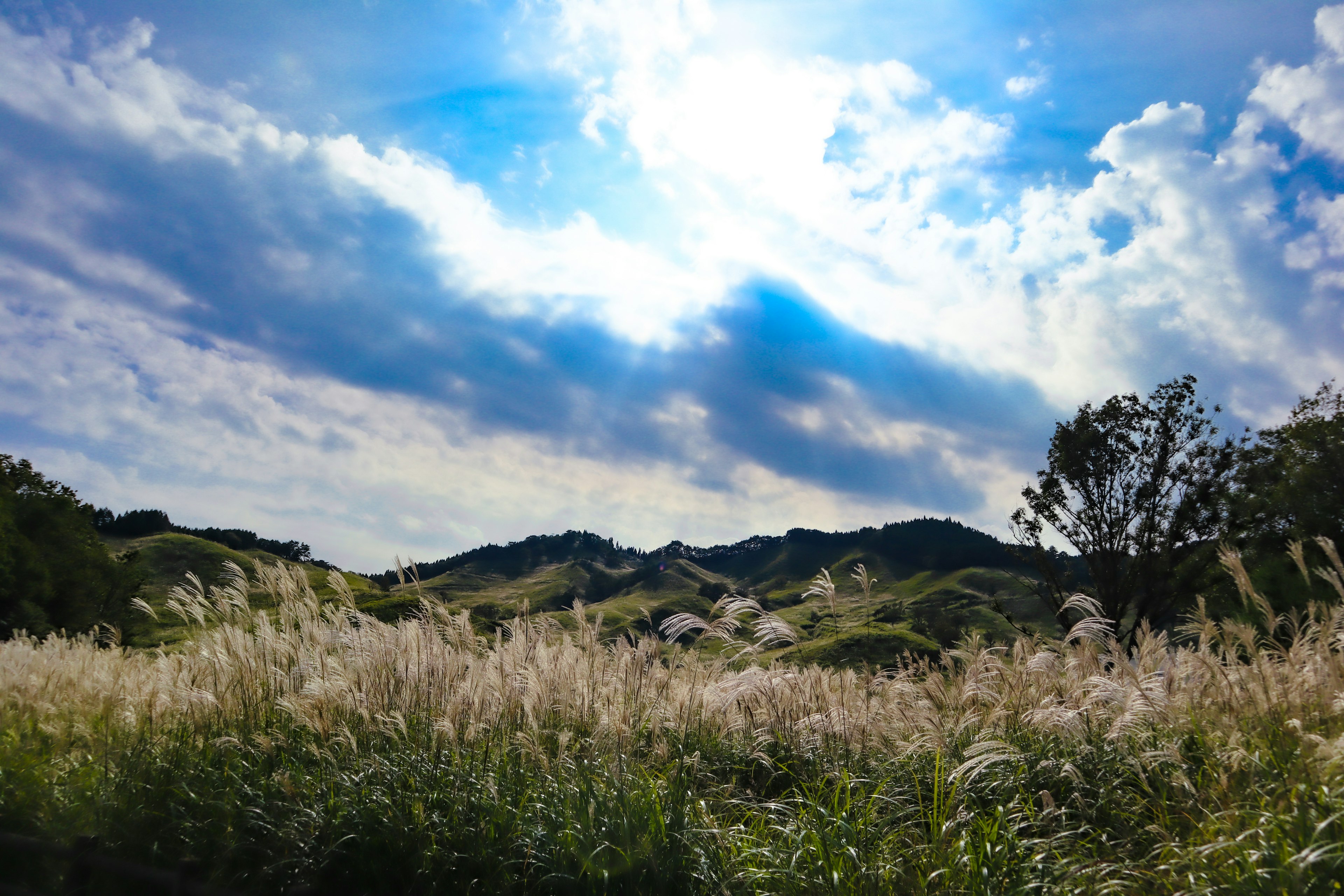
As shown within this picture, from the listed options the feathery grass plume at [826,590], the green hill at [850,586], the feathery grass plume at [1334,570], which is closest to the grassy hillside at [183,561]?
the green hill at [850,586]

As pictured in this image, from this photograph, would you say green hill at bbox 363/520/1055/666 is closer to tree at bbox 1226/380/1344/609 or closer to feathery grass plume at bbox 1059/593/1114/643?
feathery grass plume at bbox 1059/593/1114/643

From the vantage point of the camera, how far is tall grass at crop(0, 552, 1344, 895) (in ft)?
11.7

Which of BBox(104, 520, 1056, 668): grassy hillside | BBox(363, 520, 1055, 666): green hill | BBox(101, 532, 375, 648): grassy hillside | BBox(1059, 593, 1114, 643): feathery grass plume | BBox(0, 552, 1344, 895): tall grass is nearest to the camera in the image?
BBox(0, 552, 1344, 895): tall grass

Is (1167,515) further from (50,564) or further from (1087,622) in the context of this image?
(50,564)

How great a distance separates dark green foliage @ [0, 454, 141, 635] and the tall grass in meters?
22.2

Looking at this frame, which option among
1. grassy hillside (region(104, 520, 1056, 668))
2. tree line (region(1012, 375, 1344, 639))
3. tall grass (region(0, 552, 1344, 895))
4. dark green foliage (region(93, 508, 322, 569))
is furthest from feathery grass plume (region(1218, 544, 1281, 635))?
dark green foliage (region(93, 508, 322, 569))

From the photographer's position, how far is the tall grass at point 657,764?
3.56 meters

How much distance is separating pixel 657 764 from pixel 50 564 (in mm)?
30737

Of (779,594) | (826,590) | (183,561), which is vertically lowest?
(779,594)

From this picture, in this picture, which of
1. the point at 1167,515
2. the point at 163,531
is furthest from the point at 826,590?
the point at 163,531

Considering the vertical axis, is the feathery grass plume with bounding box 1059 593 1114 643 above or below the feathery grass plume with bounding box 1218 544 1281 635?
below

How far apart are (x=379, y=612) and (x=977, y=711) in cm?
2933

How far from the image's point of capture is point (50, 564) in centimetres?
2498

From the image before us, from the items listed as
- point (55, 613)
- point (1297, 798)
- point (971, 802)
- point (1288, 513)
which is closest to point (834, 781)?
point (971, 802)
